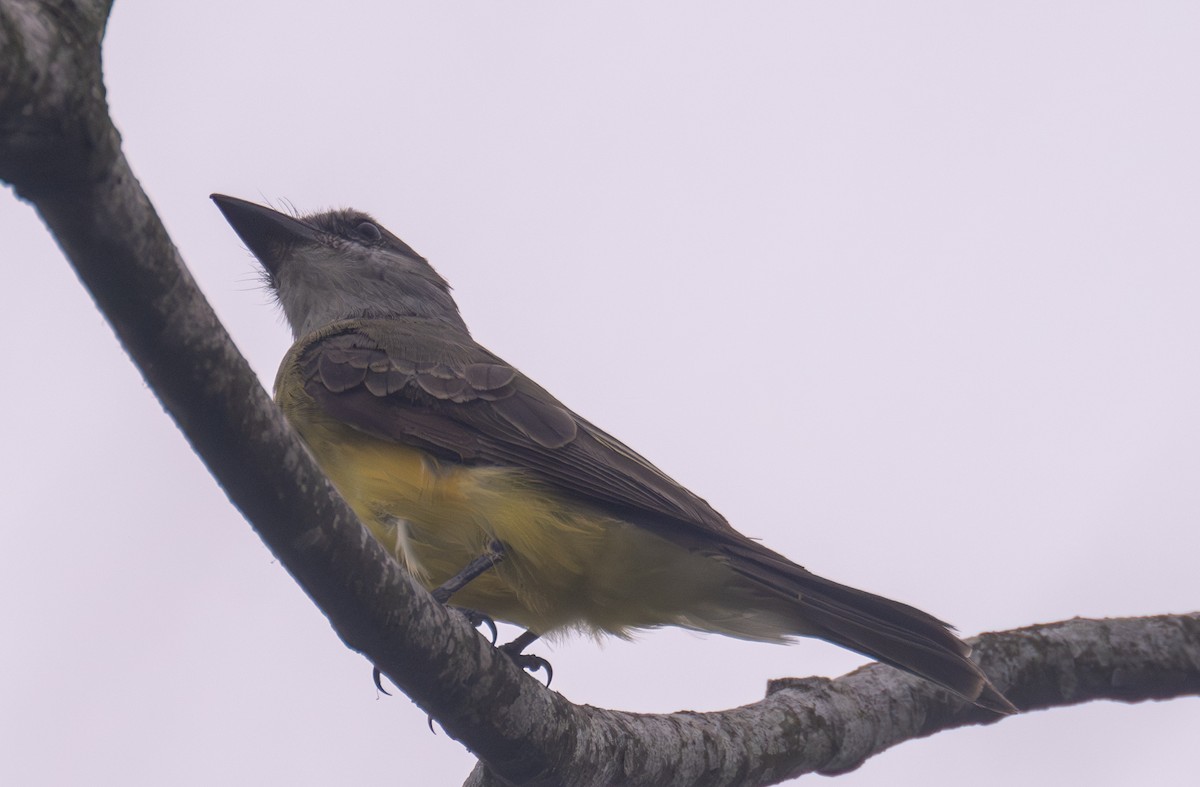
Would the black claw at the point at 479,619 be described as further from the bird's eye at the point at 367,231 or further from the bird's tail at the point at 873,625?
the bird's eye at the point at 367,231

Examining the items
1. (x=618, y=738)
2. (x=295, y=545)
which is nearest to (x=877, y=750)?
(x=618, y=738)

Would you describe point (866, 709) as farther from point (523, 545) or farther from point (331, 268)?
point (331, 268)

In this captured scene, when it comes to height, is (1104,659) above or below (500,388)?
above

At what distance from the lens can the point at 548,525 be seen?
527cm

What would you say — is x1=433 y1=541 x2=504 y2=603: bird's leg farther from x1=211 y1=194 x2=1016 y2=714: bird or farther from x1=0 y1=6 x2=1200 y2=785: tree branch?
x1=0 y1=6 x2=1200 y2=785: tree branch

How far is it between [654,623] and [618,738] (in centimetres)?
98

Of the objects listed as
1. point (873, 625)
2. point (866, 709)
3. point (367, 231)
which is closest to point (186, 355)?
point (873, 625)

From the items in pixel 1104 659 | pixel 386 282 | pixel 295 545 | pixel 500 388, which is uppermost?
pixel 386 282

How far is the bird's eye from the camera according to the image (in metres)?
8.28

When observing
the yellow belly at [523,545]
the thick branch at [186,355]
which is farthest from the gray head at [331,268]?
the thick branch at [186,355]

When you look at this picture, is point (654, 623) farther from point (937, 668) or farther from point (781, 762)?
point (937, 668)

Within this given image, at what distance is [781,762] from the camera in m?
5.20

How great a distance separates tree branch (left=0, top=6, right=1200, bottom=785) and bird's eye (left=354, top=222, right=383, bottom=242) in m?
4.32

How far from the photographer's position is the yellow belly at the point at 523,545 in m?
5.23
